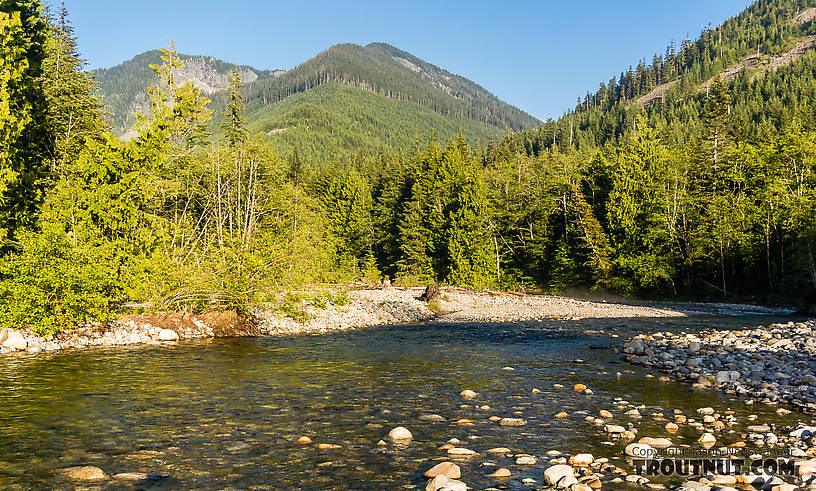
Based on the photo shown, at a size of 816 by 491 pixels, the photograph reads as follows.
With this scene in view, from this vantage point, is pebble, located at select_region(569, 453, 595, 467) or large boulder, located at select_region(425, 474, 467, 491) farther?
pebble, located at select_region(569, 453, 595, 467)

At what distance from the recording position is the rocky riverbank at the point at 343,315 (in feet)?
68.7

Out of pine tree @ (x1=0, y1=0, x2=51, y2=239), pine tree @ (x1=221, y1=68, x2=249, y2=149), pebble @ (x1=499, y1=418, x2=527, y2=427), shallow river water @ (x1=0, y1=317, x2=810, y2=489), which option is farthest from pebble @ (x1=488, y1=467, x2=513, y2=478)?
pine tree @ (x1=221, y1=68, x2=249, y2=149)

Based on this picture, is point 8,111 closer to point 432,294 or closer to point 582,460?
point 582,460

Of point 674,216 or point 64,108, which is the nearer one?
point 64,108

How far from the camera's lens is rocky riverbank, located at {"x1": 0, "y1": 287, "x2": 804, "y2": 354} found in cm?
2093

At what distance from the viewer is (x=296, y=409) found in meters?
11.7

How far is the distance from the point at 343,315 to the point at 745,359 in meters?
20.3

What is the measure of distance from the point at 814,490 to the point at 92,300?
22.8 metres

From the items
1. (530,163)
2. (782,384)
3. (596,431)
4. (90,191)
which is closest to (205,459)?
(596,431)

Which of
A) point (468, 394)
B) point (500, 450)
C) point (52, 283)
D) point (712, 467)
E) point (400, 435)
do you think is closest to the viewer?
point (712, 467)

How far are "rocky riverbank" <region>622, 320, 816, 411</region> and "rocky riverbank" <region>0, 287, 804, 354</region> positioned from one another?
10052 millimetres

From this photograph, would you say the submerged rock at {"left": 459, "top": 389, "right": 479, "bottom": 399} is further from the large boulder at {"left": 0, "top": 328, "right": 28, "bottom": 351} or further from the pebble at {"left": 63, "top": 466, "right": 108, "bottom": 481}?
the large boulder at {"left": 0, "top": 328, "right": 28, "bottom": 351}

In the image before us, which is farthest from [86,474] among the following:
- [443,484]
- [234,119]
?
[234,119]

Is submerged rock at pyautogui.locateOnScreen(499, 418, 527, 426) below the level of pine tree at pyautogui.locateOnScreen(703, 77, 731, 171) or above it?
below
